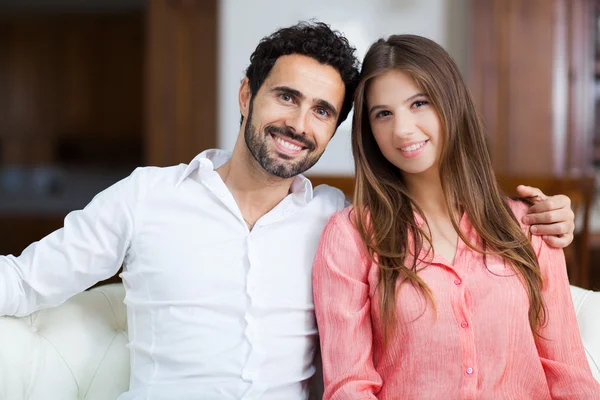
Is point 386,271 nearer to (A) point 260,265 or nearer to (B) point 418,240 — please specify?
(B) point 418,240

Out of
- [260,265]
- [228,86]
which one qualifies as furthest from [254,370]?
[228,86]

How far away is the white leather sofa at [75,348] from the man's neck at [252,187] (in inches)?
17.3

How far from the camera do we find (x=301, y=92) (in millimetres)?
1577

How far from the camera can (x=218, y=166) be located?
1.76 m

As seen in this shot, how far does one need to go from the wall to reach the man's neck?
8.19ft

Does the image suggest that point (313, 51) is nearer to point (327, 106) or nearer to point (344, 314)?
point (327, 106)

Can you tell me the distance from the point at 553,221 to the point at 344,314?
20.4 inches

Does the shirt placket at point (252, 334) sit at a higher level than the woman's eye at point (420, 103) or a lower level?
lower

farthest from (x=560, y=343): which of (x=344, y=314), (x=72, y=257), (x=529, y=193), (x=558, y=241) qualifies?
(x=72, y=257)

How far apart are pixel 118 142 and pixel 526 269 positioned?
567cm

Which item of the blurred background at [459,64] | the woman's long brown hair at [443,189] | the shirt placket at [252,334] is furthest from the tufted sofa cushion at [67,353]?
the blurred background at [459,64]

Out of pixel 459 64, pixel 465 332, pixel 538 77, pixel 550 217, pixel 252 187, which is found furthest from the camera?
pixel 459 64

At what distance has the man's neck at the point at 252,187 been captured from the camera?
1618 mm

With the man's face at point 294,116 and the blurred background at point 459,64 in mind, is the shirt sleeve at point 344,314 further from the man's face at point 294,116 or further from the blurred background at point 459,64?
the blurred background at point 459,64
